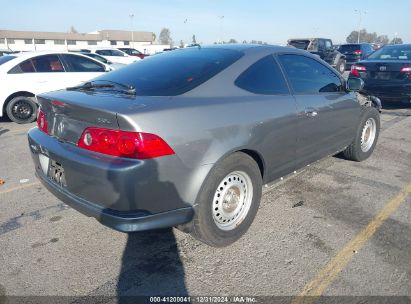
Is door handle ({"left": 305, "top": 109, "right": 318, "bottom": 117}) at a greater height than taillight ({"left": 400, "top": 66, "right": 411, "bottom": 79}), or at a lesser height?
lesser

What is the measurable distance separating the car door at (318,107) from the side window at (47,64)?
6.34 metres

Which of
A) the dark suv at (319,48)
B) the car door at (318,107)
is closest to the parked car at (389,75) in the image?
the car door at (318,107)

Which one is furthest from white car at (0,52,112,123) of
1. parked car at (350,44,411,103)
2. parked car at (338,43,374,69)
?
parked car at (338,43,374,69)

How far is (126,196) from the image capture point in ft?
7.40

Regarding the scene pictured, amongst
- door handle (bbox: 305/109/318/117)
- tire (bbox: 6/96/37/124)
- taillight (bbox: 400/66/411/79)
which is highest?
taillight (bbox: 400/66/411/79)

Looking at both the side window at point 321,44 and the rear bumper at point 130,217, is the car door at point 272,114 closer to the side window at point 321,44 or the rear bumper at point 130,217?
the rear bumper at point 130,217

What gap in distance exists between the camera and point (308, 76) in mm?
3785

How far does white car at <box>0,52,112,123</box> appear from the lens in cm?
751

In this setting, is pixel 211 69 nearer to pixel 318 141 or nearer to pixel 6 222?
pixel 318 141

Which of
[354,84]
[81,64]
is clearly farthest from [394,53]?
[81,64]

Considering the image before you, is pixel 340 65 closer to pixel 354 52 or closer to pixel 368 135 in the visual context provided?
pixel 354 52

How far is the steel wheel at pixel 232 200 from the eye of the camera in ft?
9.29

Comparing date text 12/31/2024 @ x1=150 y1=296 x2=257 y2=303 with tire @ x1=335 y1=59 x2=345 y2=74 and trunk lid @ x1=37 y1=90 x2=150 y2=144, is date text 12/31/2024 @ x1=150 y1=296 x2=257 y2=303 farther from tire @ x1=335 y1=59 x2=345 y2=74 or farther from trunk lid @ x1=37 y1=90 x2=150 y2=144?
tire @ x1=335 y1=59 x2=345 y2=74

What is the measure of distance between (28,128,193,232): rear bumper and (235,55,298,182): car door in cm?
89
